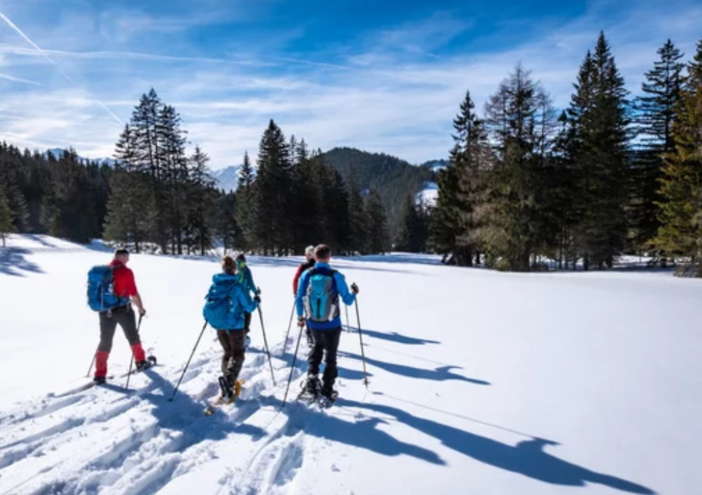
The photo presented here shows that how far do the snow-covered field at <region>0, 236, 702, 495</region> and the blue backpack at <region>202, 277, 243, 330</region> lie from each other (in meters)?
1.11

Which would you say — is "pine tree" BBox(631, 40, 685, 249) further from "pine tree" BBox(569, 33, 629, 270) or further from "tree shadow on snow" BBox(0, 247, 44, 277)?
"tree shadow on snow" BBox(0, 247, 44, 277)

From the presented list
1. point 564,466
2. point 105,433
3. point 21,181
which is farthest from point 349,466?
point 21,181

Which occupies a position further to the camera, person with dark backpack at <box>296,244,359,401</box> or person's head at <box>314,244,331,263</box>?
person's head at <box>314,244,331,263</box>

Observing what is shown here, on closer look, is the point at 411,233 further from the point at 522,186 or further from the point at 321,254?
the point at 321,254

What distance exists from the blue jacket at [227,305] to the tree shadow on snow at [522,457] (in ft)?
7.09

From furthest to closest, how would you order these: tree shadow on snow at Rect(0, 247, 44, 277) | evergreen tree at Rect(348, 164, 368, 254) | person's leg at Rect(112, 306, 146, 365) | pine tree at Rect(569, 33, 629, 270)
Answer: evergreen tree at Rect(348, 164, 368, 254)
pine tree at Rect(569, 33, 629, 270)
tree shadow on snow at Rect(0, 247, 44, 277)
person's leg at Rect(112, 306, 146, 365)

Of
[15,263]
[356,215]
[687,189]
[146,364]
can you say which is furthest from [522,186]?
[356,215]

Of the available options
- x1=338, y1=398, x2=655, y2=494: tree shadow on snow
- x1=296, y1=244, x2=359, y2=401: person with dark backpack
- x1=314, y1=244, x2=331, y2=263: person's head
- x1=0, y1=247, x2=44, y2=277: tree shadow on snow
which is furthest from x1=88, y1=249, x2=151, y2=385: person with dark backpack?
x1=0, y1=247, x2=44, y2=277: tree shadow on snow

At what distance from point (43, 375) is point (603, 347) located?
1033 centimetres

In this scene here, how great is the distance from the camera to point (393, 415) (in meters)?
5.20

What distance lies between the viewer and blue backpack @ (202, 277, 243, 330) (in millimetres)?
5656

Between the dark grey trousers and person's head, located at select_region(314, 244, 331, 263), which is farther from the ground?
person's head, located at select_region(314, 244, 331, 263)

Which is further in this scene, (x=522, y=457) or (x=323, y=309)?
(x=323, y=309)

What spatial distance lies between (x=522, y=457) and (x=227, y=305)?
4102 mm
